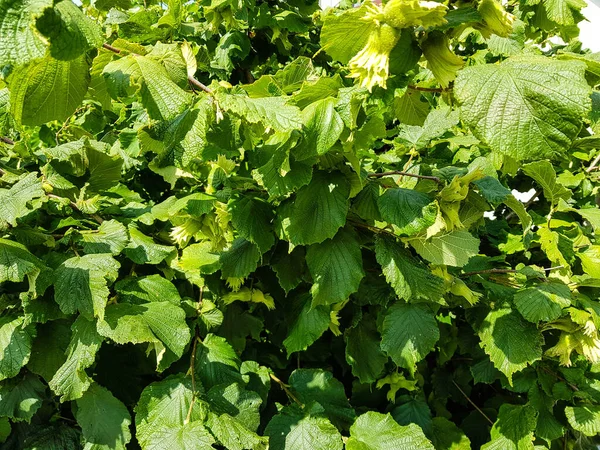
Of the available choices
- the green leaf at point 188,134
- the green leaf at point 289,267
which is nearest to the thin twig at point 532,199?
the green leaf at point 289,267

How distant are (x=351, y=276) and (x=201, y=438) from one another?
0.42 m

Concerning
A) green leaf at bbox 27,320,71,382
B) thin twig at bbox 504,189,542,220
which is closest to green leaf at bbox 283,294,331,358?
green leaf at bbox 27,320,71,382

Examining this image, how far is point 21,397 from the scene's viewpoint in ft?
3.81

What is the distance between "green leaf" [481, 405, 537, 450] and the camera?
4.73 feet

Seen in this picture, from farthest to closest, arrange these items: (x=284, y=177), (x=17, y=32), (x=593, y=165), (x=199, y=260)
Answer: (x=593, y=165) < (x=199, y=260) < (x=284, y=177) < (x=17, y=32)

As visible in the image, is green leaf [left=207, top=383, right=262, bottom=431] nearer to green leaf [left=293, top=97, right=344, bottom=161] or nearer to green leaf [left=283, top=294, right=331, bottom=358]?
green leaf [left=283, top=294, right=331, bottom=358]

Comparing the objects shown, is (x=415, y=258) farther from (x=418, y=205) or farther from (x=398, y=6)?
(x=398, y=6)

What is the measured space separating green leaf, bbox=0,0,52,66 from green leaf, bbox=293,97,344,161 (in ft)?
1.29

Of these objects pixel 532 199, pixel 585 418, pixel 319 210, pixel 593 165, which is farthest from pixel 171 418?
pixel 593 165

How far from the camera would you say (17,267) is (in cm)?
95

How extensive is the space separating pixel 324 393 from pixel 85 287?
663mm

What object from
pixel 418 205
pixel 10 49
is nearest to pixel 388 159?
pixel 418 205

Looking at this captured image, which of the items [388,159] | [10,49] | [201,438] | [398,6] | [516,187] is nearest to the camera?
[10,49]

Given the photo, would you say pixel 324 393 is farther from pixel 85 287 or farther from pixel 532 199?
pixel 532 199
